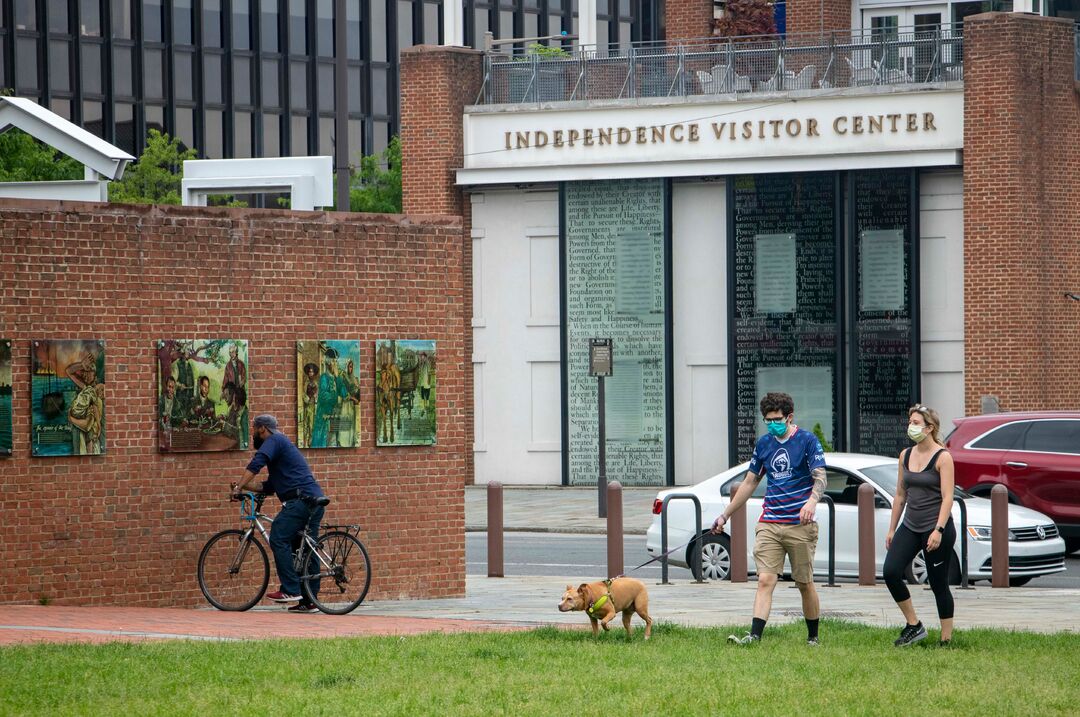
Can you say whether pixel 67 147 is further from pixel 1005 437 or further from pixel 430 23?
pixel 430 23

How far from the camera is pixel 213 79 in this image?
58.2 meters

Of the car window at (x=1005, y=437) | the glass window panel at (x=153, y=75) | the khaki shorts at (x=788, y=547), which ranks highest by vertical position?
the glass window panel at (x=153, y=75)

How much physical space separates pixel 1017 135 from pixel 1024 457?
9592 millimetres

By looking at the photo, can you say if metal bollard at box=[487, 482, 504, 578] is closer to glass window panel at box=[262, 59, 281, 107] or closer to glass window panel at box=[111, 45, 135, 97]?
glass window panel at box=[111, 45, 135, 97]

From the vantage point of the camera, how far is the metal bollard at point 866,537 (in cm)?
1577

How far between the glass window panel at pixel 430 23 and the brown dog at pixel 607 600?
52.9 meters

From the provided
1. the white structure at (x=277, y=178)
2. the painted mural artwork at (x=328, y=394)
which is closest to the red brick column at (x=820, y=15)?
the white structure at (x=277, y=178)

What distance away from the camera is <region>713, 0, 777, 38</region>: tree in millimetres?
33281

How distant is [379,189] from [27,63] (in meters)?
14.0

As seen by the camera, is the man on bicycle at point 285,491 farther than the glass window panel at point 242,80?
No

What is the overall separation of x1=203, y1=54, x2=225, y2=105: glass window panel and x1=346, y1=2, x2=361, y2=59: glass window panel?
4.86 m

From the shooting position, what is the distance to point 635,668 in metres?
9.64

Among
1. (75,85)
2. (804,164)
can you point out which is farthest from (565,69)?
(75,85)

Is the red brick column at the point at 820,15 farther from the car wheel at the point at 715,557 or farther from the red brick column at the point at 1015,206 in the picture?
the car wheel at the point at 715,557
